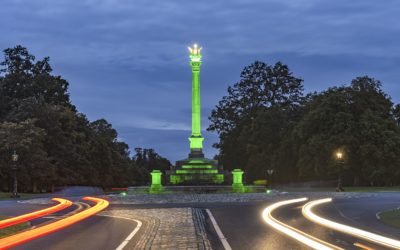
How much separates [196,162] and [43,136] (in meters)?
19.9

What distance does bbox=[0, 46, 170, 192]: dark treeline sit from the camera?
72.5 metres

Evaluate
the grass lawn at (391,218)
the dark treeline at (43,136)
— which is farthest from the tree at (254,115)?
the grass lawn at (391,218)

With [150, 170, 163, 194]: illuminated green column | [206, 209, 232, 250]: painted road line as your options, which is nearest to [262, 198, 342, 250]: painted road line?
[206, 209, 232, 250]: painted road line

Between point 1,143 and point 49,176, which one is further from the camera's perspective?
point 49,176

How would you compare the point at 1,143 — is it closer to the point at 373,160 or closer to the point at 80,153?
the point at 80,153

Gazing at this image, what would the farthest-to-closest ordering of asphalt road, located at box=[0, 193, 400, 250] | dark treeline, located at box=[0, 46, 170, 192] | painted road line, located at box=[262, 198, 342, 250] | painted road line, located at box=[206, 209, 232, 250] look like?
1. dark treeline, located at box=[0, 46, 170, 192]
2. asphalt road, located at box=[0, 193, 400, 250]
3. painted road line, located at box=[206, 209, 232, 250]
4. painted road line, located at box=[262, 198, 342, 250]

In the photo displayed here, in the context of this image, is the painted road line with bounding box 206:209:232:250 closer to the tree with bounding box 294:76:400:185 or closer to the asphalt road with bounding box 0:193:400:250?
the asphalt road with bounding box 0:193:400:250

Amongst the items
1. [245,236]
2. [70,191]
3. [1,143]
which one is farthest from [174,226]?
[1,143]

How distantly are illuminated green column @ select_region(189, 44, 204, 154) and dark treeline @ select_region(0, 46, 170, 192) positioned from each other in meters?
18.3

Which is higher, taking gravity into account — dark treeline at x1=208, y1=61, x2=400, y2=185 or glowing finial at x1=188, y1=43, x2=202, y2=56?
glowing finial at x1=188, y1=43, x2=202, y2=56

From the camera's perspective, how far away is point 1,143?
2749 inches

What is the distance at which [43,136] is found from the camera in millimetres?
75250

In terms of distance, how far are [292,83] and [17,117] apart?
61.6 meters

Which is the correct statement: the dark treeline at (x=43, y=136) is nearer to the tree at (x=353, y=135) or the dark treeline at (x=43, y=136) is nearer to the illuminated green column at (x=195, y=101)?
the illuminated green column at (x=195, y=101)
